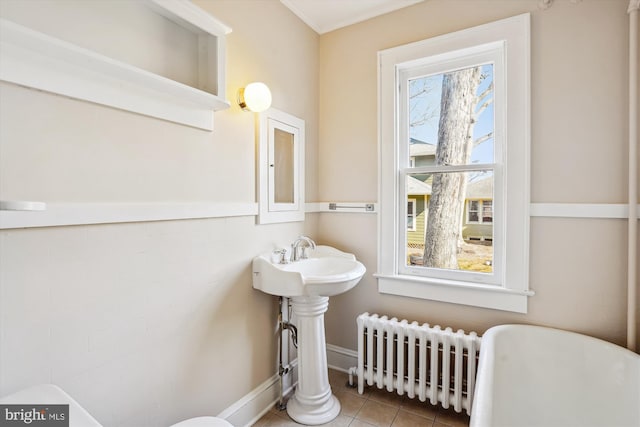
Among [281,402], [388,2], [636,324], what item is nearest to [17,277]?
[281,402]

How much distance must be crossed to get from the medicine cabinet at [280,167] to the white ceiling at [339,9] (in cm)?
72

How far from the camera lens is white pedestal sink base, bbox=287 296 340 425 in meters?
1.82

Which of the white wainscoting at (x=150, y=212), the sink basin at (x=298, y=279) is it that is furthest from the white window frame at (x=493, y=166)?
the sink basin at (x=298, y=279)

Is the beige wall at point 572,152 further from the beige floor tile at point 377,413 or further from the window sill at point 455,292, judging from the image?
the beige floor tile at point 377,413

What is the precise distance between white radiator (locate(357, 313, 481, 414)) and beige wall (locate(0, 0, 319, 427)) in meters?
0.63

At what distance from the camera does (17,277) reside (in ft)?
3.07

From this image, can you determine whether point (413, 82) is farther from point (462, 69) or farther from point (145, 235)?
point (145, 235)

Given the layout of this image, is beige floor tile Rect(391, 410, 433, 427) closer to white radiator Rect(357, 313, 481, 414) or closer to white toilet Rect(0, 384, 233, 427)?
white radiator Rect(357, 313, 481, 414)

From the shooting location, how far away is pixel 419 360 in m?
1.89

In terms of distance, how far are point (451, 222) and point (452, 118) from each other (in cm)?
67

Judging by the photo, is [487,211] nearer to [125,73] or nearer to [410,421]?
A: [410,421]

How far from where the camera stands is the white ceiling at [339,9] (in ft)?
6.71

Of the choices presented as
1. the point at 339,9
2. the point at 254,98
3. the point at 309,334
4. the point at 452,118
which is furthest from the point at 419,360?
the point at 339,9

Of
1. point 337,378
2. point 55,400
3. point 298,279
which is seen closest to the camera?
point 55,400
